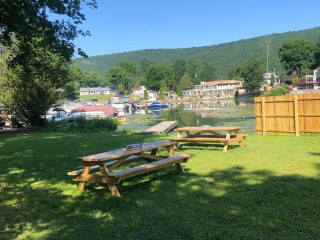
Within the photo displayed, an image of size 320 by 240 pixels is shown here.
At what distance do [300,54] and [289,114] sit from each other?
10027 centimetres

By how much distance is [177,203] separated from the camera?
4.73 m

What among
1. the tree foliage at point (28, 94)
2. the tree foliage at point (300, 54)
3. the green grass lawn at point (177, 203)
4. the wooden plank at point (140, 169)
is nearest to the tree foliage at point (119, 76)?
the tree foliage at point (300, 54)

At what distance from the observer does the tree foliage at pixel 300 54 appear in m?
103

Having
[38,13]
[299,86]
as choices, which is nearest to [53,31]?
[38,13]

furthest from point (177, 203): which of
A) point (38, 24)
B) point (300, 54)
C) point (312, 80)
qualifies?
point (300, 54)

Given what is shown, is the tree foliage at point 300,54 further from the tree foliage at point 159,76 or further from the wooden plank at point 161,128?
the wooden plank at point 161,128

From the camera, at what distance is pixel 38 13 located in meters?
10.2

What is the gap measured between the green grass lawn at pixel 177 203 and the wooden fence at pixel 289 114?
5.28 m

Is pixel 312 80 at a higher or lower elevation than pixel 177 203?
higher

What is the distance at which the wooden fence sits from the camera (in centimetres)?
1249

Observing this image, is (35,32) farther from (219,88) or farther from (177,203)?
(219,88)

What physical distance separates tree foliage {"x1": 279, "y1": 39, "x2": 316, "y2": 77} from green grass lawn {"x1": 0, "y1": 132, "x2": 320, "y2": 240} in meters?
106

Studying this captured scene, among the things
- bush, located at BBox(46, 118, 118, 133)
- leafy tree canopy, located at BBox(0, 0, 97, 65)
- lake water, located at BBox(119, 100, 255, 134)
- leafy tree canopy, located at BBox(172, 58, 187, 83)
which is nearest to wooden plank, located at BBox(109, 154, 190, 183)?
leafy tree canopy, located at BBox(0, 0, 97, 65)

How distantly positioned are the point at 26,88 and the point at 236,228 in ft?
58.7
